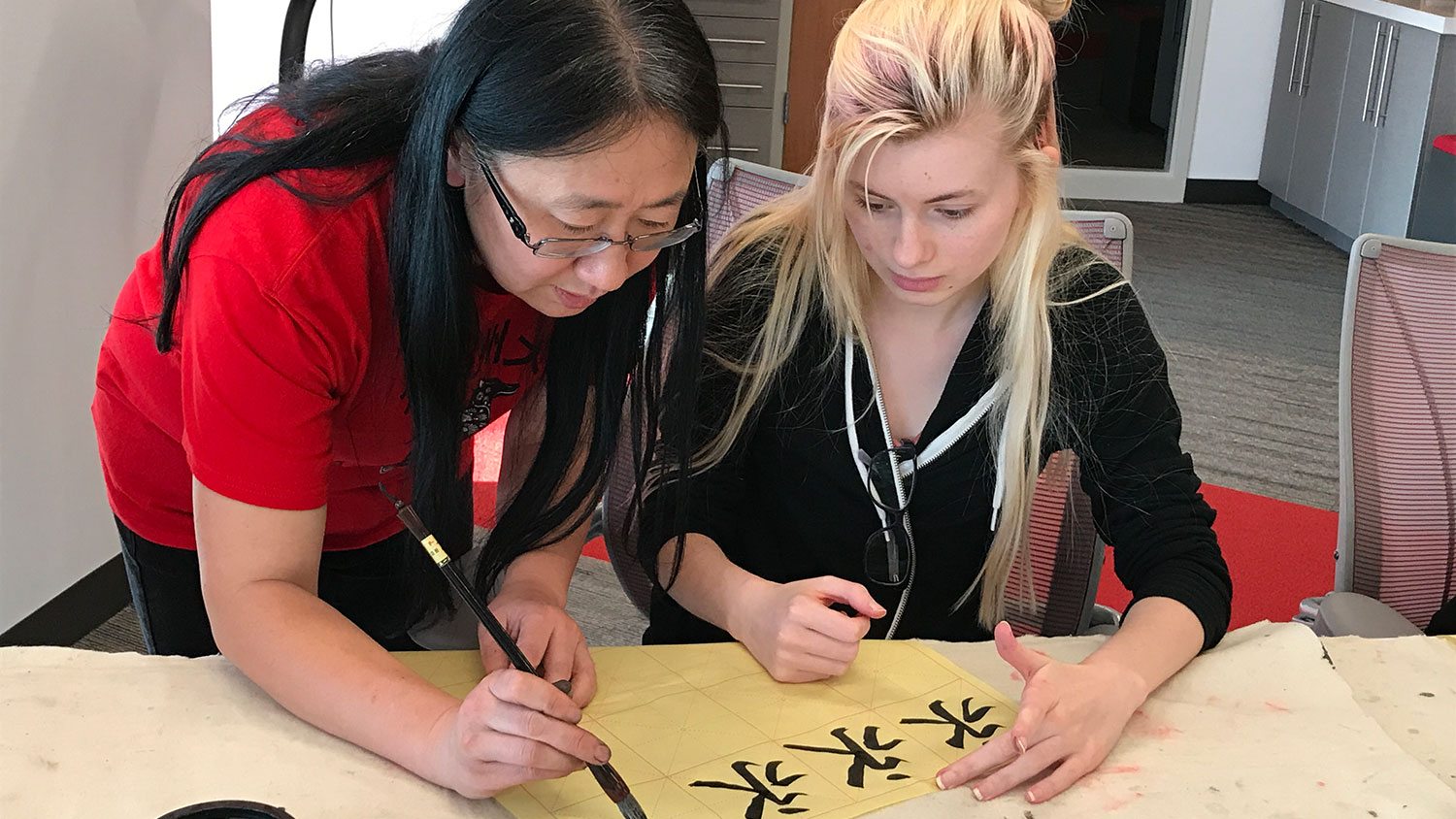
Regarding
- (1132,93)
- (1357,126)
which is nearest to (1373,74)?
(1357,126)

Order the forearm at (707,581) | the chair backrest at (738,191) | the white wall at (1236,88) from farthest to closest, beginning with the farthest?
the white wall at (1236,88)
the chair backrest at (738,191)
the forearm at (707,581)

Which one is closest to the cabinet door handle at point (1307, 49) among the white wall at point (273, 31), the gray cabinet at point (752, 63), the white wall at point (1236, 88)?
the white wall at point (1236, 88)

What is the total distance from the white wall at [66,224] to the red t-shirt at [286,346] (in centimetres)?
98

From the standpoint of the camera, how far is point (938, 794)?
3.05 ft

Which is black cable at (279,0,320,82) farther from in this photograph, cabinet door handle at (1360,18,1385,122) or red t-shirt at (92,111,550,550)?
cabinet door handle at (1360,18,1385,122)

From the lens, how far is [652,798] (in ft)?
2.94

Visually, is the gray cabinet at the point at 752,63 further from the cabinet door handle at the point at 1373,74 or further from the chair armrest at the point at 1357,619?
the chair armrest at the point at 1357,619

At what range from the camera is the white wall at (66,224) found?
6.45 ft

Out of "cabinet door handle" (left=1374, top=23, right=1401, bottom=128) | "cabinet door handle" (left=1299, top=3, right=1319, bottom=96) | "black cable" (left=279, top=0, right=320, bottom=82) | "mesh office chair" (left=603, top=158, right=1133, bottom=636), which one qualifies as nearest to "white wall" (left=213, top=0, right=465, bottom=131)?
"black cable" (left=279, top=0, right=320, bottom=82)

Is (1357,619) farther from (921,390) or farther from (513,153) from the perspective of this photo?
(513,153)

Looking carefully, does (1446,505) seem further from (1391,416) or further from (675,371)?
(675,371)

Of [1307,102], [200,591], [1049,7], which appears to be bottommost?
[200,591]

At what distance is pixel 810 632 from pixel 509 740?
0.93 ft

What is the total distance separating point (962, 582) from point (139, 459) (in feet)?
2.63
